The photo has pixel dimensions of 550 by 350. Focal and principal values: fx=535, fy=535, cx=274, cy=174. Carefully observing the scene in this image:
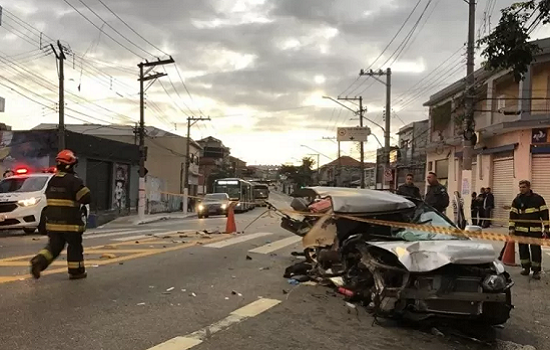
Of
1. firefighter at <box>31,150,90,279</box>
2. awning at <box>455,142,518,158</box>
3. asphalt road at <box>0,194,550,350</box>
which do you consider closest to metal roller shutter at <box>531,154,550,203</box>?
awning at <box>455,142,518,158</box>

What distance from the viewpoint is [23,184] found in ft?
52.7

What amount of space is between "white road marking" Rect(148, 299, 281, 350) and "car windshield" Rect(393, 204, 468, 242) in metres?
1.79

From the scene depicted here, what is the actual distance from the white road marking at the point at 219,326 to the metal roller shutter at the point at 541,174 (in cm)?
1849

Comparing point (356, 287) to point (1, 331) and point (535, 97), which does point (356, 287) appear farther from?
point (535, 97)

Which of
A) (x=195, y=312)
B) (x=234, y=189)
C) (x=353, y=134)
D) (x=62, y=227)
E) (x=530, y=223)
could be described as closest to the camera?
(x=195, y=312)

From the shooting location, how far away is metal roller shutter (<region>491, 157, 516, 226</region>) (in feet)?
77.2

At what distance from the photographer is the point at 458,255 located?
5.22 metres

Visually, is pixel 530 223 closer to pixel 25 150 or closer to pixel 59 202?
pixel 59 202

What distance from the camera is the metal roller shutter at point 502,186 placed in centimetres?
2355

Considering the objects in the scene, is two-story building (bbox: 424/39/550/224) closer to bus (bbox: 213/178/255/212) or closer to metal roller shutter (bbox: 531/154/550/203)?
metal roller shutter (bbox: 531/154/550/203)

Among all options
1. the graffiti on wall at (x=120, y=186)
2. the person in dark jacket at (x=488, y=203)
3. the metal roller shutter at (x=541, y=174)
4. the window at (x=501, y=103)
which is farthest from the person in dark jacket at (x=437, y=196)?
the graffiti on wall at (x=120, y=186)

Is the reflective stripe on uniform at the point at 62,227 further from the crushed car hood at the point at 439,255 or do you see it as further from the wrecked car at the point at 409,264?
the crushed car hood at the point at 439,255

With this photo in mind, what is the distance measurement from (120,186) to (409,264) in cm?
3407

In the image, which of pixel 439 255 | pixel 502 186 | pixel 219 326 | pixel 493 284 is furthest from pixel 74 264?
pixel 502 186
